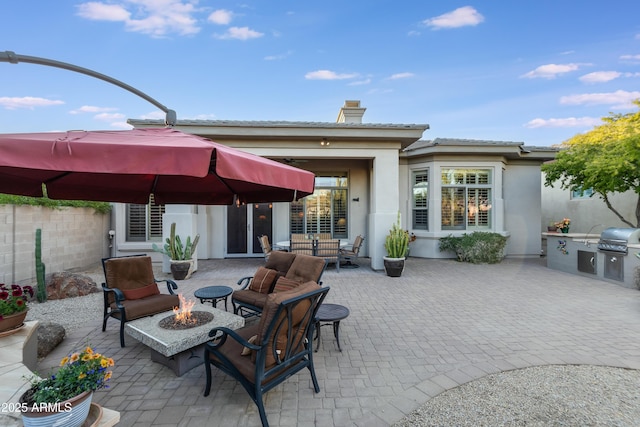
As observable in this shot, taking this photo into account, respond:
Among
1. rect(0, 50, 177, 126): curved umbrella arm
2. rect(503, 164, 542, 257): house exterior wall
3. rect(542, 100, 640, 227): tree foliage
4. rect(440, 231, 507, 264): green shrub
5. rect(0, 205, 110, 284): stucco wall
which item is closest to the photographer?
rect(0, 50, 177, 126): curved umbrella arm

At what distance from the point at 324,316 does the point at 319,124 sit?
5544 mm

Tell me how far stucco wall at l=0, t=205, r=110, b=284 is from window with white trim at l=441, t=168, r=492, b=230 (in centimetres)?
1171

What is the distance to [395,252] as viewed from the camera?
297 inches

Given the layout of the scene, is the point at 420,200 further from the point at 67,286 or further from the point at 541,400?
the point at 67,286

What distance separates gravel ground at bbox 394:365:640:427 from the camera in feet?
7.62

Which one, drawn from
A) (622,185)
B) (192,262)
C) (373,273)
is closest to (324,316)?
(373,273)

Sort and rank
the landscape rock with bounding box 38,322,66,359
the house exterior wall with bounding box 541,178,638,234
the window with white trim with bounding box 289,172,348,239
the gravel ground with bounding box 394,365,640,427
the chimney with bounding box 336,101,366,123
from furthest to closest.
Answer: the chimney with bounding box 336,101,366,123 < the window with white trim with bounding box 289,172,348,239 < the house exterior wall with bounding box 541,178,638,234 < the landscape rock with bounding box 38,322,66,359 < the gravel ground with bounding box 394,365,640,427

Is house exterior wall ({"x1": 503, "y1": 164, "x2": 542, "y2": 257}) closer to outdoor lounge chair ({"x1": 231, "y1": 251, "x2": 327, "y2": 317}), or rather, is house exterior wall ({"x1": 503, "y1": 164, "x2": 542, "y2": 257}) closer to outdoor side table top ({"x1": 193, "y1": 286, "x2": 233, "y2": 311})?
outdoor lounge chair ({"x1": 231, "y1": 251, "x2": 327, "y2": 317})

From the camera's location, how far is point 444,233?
10102mm

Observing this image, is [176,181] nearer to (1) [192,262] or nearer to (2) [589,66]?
(1) [192,262]

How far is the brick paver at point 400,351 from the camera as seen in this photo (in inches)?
96.3

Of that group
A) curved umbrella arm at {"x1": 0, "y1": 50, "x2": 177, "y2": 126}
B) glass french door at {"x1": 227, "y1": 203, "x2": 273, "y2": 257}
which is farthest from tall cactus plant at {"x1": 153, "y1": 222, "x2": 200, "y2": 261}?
curved umbrella arm at {"x1": 0, "y1": 50, "x2": 177, "y2": 126}

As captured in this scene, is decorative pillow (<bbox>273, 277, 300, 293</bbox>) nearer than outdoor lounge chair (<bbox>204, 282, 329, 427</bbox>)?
No

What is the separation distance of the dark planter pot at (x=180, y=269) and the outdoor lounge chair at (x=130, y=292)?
2923 mm
